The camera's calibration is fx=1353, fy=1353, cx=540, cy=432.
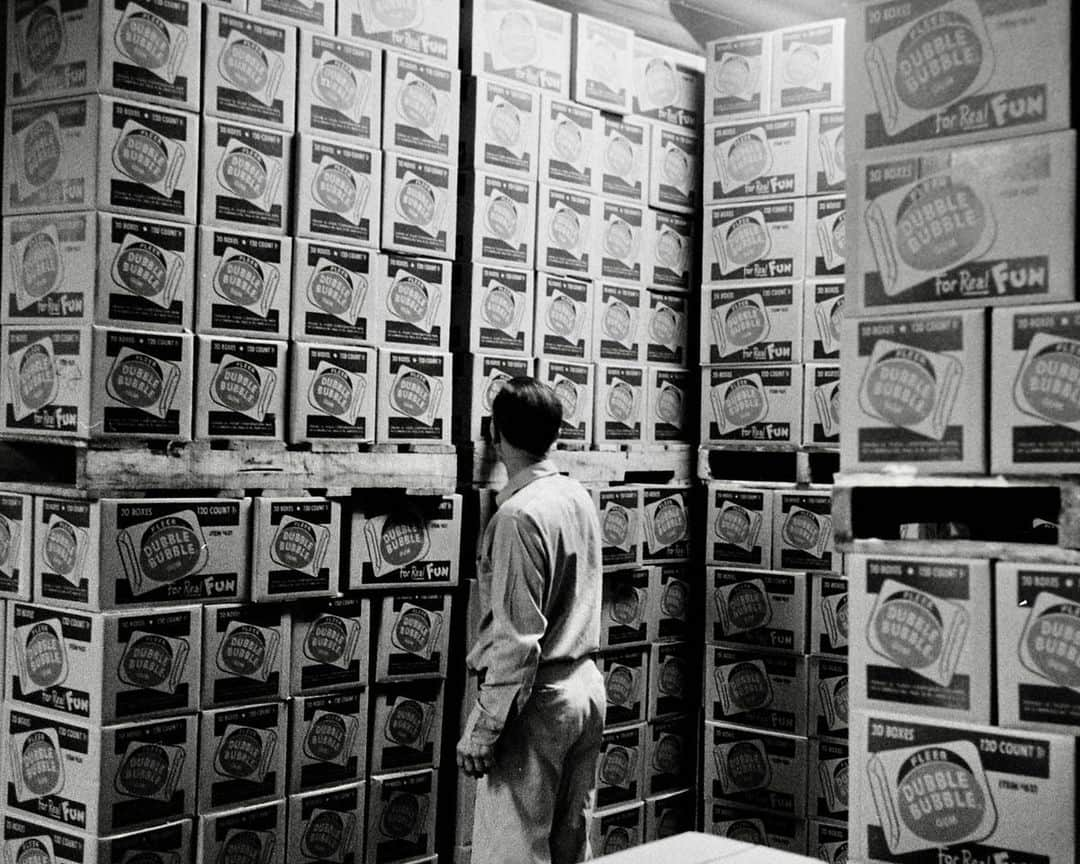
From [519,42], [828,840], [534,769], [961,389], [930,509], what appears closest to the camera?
[961,389]

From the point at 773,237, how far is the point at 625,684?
2.21 metres

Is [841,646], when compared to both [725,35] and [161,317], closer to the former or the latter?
[161,317]

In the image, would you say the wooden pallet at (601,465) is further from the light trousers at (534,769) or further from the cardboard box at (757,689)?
the light trousers at (534,769)

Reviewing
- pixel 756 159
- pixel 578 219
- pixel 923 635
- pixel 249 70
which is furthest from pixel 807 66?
pixel 923 635

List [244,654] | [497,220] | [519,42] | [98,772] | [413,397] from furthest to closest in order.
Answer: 1. [519,42]
2. [497,220]
3. [413,397]
4. [244,654]
5. [98,772]

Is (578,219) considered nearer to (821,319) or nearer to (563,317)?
(563,317)

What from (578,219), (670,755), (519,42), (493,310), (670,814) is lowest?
(670,814)

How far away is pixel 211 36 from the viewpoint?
4742mm

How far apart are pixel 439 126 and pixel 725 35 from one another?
10.9 feet

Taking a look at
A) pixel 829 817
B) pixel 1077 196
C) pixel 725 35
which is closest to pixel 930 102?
pixel 1077 196

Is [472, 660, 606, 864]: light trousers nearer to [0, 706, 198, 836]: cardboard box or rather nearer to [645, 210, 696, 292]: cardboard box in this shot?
[0, 706, 198, 836]: cardboard box

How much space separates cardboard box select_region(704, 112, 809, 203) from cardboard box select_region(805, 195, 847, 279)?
0.39 feet

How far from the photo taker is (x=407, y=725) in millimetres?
5418

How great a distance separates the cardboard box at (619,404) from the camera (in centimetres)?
622
